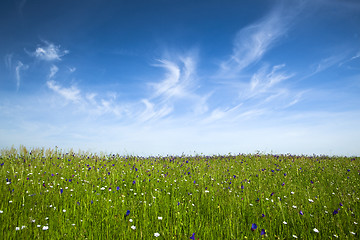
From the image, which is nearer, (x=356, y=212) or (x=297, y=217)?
(x=297, y=217)

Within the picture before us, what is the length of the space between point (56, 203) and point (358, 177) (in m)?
10.6

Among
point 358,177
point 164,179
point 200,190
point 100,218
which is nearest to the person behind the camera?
point 100,218

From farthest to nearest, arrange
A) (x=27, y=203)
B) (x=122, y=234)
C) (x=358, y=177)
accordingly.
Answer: (x=358, y=177) → (x=27, y=203) → (x=122, y=234)

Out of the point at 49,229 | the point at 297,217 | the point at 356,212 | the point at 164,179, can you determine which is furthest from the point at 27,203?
the point at 356,212

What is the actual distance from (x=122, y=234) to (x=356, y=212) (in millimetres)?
5184

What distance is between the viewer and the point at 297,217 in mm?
4340

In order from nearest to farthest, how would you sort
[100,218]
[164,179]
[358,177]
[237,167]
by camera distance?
[100,218], [164,179], [358,177], [237,167]

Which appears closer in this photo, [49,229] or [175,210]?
[49,229]

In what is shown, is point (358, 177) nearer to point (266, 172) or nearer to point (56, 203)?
point (266, 172)

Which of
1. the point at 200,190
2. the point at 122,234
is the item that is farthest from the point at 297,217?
the point at 122,234

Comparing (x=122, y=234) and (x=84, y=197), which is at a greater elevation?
(x=84, y=197)

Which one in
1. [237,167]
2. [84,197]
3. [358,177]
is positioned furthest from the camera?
[237,167]

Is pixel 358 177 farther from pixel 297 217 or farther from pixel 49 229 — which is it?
pixel 49 229

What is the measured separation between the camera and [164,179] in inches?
271
